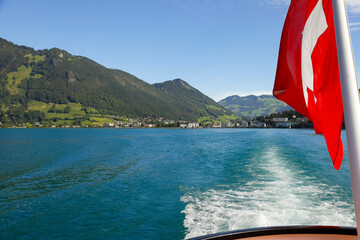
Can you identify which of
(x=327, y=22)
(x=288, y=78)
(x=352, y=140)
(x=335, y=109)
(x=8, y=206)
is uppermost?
(x=327, y=22)

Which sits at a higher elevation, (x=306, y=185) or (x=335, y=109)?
(x=335, y=109)

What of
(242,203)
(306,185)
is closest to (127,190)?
(242,203)

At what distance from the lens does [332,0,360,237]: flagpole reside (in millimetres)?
1886

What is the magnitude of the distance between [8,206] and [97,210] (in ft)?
15.4

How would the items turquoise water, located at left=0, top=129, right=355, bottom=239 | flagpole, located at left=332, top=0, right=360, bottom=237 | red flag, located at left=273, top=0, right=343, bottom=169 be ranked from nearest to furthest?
flagpole, located at left=332, top=0, right=360, bottom=237, red flag, located at left=273, top=0, right=343, bottom=169, turquoise water, located at left=0, top=129, right=355, bottom=239

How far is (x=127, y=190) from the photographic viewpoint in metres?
14.5

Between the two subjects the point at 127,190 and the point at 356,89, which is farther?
the point at 127,190

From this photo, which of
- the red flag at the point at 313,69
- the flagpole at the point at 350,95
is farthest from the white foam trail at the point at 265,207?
the flagpole at the point at 350,95

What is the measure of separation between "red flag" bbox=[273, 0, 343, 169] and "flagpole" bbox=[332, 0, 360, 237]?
0.43 m

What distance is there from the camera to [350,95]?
195 centimetres

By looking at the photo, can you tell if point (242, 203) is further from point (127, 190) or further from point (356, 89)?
point (356, 89)

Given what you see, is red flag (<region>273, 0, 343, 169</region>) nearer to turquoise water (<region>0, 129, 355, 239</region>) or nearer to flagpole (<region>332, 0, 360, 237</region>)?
flagpole (<region>332, 0, 360, 237</region>)

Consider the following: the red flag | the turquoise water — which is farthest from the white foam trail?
the red flag

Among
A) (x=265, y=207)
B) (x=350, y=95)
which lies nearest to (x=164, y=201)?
(x=265, y=207)
